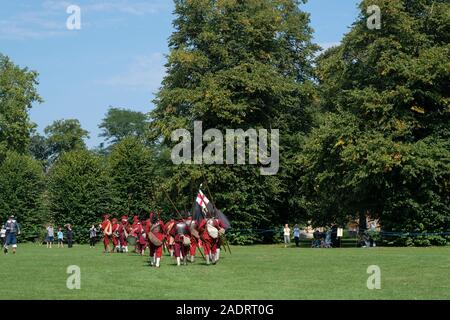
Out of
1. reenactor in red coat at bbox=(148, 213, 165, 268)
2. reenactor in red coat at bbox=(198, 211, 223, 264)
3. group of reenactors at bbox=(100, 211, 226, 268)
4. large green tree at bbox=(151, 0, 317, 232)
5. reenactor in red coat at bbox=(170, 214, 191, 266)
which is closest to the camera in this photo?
reenactor in red coat at bbox=(148, 213, 165, 268)

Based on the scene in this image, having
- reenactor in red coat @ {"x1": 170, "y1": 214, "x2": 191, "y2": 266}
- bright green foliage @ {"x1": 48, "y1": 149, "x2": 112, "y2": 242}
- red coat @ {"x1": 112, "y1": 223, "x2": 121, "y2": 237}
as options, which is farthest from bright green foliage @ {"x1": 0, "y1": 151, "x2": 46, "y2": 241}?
reenactor in red coat @ {"x1": 170, "y1": 214, "x2": 191, "y2": 266}

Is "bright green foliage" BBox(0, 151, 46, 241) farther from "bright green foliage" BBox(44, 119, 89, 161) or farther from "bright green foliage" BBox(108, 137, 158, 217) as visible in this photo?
"bright green foliage" BBox(44, 119, 89, 161)

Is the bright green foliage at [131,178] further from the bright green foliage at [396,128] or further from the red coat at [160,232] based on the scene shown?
the red coat at [160,232]

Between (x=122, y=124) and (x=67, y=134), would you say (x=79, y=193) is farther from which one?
(x=122, y=124)

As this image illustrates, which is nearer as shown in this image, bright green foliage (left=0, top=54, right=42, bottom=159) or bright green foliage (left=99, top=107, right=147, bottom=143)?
bright green foliage (left=0, top=54, right=42, bottom=159)

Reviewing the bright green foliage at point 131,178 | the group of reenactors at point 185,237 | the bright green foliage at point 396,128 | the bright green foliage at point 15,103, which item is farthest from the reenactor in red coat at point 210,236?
the bright green foliage at point 15,103

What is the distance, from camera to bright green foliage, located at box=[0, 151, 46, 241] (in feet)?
202

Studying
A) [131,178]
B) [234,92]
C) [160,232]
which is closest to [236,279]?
[160,232]

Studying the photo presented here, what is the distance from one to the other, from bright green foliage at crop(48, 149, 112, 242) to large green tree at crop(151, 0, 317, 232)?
28.8ft

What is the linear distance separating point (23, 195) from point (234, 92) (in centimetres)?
2161

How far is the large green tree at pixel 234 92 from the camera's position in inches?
2016

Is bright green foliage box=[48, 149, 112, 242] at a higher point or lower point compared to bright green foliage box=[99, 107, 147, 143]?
lower

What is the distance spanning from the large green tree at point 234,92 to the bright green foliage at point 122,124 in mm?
67217
